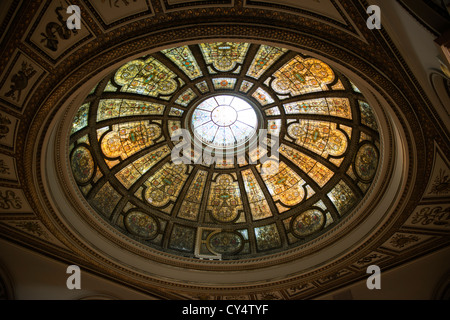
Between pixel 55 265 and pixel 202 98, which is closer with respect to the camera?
pixel 55 265

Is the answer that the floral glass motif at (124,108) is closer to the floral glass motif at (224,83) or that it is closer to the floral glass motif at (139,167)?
the floral glass motif at (139,167)

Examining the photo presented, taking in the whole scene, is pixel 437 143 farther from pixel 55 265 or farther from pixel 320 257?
pixel 55 265

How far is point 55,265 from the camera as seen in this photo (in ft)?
38.1

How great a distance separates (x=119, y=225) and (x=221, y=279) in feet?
14.0

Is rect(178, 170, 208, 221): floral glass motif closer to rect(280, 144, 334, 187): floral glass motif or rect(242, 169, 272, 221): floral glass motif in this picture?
rect(242, 169, 272, 221): floral glass motif

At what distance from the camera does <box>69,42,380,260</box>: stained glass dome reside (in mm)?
11664

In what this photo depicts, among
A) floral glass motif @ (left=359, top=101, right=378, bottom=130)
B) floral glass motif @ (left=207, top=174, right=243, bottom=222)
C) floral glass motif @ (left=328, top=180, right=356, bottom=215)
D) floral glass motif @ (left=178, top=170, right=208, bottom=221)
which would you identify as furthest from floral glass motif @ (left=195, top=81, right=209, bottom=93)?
floral glass motif @ (left=328, top=180, right=356, bottom=215)

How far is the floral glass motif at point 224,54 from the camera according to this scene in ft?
35.9

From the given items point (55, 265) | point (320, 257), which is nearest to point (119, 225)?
point (55, 265)

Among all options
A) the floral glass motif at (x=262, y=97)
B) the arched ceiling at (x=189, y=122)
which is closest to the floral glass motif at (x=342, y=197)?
the arched ceiling at (x=189, y=122)

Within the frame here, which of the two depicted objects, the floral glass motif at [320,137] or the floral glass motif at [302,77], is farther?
the floral glass motif at [320,137]

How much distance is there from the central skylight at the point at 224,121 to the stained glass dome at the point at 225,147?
0.05 meters

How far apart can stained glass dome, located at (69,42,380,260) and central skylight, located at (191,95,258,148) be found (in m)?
0.05
